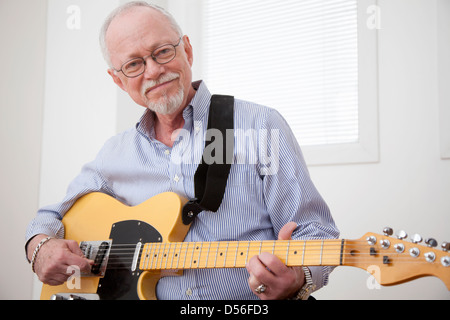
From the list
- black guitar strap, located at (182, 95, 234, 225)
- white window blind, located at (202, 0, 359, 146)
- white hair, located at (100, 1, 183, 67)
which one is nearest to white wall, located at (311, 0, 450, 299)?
white window blind, located at (202, 0, 359, 146)

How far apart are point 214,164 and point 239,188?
0.10 metres

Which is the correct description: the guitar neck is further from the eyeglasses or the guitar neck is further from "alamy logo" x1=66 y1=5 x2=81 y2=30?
"alamy logo" x1=66 y1=5 x2=81 y2=30

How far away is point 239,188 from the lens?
1383mm

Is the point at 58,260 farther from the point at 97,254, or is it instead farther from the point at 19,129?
the point at 19,129

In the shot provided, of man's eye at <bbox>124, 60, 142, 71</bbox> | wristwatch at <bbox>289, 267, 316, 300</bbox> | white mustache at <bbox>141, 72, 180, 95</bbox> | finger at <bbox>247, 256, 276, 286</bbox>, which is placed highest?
man's eye at <bbox>124, 60, 142, 71</bbox>

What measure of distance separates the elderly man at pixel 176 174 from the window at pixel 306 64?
96 centimetres

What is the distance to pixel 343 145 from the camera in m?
2.35

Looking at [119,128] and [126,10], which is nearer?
[126,10]

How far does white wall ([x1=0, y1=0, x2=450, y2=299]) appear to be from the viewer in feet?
6.91

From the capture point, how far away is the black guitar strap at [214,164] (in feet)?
4.40

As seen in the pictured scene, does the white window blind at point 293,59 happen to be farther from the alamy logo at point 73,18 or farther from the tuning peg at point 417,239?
the tuning peg at point 417,239

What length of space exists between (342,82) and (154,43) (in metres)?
1.22

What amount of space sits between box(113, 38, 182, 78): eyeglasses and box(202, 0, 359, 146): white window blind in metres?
1.14

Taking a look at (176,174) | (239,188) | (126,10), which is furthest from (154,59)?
(239,188)
